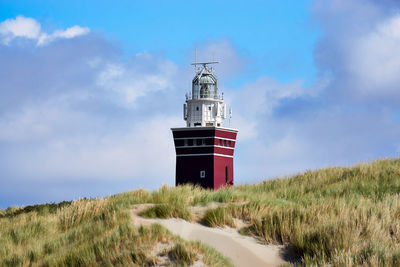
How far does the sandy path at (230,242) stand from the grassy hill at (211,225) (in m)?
0.24

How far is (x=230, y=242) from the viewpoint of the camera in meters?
9.77

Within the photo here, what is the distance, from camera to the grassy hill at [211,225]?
29.1 feet

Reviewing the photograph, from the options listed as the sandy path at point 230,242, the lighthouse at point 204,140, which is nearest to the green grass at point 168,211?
the sandy path at point 230,242

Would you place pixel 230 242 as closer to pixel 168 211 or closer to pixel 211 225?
pixel 211 225

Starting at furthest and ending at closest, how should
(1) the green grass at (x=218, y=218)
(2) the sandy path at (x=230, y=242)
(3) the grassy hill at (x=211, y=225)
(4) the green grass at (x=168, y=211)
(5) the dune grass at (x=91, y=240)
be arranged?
1. (4) the green grass at (x=168, y=211)
2. (1) the green grass at (x=218, y=218)
3. (2) the sandy path at (x=230, y=242)
4. (5) the dune grass at (x=91, y=240)
5. (3) the grassy hill at (x=211, y=225)

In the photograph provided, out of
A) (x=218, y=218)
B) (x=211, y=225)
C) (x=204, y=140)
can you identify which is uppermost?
(x=204, y=140)

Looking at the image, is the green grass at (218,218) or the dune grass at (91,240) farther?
the green grass at (218,218)

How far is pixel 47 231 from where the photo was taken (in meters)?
12.8

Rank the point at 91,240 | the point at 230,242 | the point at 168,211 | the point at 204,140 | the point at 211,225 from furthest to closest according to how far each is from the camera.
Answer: the point at 204,140, the point at 168,211, the point at 211,225, the point at 91,240, the point at 230,242

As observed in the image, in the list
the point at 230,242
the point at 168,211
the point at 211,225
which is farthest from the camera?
the point at 168,211

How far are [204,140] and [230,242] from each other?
5102 centimetres

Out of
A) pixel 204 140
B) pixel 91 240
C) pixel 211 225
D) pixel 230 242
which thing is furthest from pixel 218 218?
pixel 204 140

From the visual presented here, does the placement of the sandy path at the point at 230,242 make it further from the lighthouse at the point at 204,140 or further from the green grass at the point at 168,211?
the lighthouse at the point at 204,140

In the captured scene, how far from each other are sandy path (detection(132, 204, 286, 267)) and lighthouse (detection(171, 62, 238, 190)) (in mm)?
48601
